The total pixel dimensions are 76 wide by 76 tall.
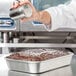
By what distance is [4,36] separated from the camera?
5.18 ft

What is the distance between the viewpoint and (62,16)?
2.82ft

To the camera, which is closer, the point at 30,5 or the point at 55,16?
the point at 30,5

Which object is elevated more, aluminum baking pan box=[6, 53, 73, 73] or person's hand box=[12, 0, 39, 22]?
person's hand box=[12, 0, 39, 22]

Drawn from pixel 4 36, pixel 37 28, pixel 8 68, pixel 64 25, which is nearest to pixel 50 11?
pixel 64 25

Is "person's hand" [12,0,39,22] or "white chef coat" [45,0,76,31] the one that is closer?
"person's hand" [12,0,39,22]

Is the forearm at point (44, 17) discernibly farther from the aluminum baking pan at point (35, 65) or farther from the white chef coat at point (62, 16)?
the aluminum baking pan at point (35, 65)

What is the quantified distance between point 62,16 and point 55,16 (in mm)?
73

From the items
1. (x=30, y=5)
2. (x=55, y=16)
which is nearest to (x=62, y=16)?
(x=55, y=16)

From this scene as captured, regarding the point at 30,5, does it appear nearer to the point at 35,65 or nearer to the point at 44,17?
the point at 44,17

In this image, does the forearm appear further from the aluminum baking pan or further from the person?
the aluminum baking pan

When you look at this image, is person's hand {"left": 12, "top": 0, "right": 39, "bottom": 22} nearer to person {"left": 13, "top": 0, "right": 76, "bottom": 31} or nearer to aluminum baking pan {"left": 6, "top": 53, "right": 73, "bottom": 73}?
person {"left": 13, "top": 0, "right": 76, "bottom": 31}

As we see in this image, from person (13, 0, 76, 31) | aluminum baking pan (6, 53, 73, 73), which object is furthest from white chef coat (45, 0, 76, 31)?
aluminum baking pan (6, 53, 73, 73)

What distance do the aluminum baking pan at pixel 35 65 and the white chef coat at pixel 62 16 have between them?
5.0 inches

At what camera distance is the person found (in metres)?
0.70
